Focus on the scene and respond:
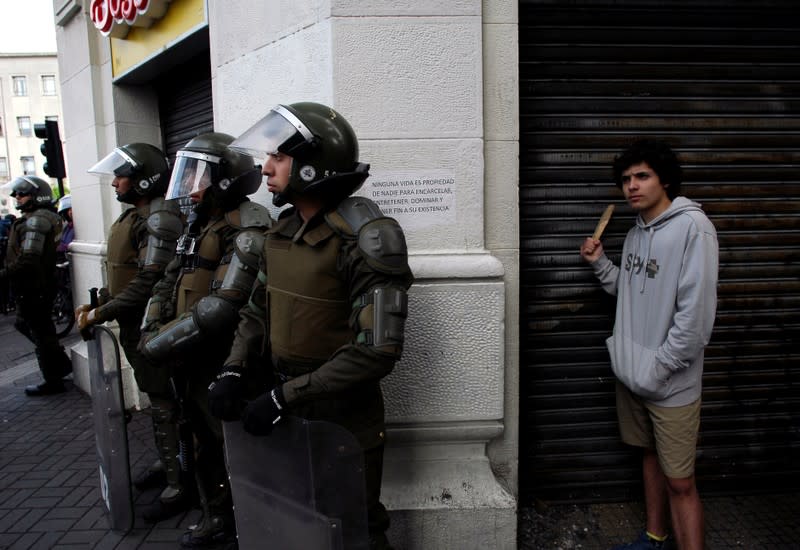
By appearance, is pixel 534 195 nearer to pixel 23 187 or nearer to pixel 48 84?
pixel 23 187

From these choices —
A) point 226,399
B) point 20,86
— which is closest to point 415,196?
point 226,399

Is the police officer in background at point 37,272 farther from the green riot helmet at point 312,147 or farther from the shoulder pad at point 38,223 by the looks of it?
the green riot helmet at point 312,147

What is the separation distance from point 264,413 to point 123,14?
4409mm

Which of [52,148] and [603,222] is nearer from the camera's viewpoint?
[603,222]

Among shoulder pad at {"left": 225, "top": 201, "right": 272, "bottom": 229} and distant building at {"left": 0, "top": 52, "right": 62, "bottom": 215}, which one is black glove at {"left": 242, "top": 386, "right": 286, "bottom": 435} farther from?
distant building at {"left": 0, "top": 52, "right": 62, "bottom": 215}

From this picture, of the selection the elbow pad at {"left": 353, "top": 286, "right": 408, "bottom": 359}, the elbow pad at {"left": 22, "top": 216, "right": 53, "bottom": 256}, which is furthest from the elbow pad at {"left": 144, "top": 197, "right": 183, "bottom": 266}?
the elbow pad at {"left": 22, "top": 216, "right": 53, "bottom": 256}

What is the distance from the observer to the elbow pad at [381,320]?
80.8 inches

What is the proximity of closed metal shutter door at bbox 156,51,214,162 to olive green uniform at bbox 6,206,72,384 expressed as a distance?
1.52m

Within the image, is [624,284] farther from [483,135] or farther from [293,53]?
[293,53]

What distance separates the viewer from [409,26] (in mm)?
2898

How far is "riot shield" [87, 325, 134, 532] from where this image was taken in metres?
3.10

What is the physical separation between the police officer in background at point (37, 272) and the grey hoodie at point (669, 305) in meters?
5.66

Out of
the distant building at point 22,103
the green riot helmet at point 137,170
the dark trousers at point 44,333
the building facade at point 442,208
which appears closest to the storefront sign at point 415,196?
the building facade at point 442,208

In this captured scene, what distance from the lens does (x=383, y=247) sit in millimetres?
2094
